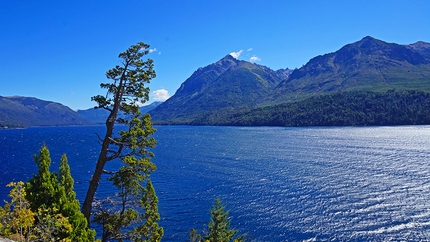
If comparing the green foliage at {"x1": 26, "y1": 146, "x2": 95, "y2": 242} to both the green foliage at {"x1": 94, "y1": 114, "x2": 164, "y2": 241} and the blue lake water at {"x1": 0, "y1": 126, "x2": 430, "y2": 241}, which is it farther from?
the blue lake water at {"x1": 0, "y1": 126, "x2": 430, "y2": 241}

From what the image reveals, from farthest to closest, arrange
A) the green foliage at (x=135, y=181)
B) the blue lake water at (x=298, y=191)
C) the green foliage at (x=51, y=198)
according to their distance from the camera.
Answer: the blue lake water at (x=298, y=191)
the green foliage at (x=135, y=181)
the green foliage at (x=51, y=198)

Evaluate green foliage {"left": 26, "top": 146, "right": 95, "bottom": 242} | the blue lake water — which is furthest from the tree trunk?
the blue lake water

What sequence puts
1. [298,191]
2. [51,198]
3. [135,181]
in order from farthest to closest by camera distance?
[298,191] < [135,181] < [51,198]

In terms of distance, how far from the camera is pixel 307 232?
48.9 metres

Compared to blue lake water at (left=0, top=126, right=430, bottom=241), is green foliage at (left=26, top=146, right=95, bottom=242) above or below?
above

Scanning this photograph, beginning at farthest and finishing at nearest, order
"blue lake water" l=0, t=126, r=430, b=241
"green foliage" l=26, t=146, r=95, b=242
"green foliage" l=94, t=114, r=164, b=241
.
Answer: "blue lake water" l=0, t=126, r=430, b=241
"green foliage" l=94, t=114, r=164, b=241
"green foliage" l=26, t=146, r=95, b=242

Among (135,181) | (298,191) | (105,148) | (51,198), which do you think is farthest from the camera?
(298,191)

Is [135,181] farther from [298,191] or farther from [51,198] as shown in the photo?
[298,191]

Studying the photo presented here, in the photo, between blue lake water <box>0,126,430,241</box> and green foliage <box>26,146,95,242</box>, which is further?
blue lake water <box>0,126,430,241</box>

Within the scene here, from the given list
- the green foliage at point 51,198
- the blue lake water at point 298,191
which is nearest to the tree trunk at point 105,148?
Answer: the green foliage at point 51,198

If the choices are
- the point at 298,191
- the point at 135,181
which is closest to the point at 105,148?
the point at 135,181

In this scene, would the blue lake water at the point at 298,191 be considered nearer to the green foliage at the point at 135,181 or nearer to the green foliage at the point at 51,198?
the green foliage at the point at 135,181

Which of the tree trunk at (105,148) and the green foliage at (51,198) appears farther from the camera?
the tree trunk at (105,148)

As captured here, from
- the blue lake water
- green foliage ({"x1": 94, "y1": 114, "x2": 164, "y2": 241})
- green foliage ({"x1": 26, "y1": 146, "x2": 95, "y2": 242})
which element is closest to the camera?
green foliage ({"x1": 26, "y1": 146, "x2": 95, "y2": 242})
